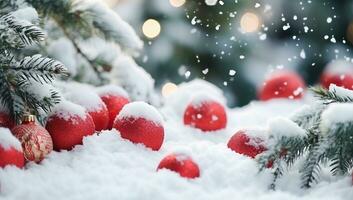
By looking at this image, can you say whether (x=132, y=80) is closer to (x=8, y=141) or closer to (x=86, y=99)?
(x=86, y=99)

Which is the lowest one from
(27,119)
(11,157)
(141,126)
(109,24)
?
(11,157)

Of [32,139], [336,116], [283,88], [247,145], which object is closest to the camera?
[336,116]

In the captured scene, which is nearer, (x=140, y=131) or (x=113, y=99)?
(x=140, y=131)

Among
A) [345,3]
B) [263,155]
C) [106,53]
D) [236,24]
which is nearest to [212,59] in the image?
[236,24]

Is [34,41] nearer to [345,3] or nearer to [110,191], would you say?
[110,191]

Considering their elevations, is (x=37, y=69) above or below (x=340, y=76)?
below

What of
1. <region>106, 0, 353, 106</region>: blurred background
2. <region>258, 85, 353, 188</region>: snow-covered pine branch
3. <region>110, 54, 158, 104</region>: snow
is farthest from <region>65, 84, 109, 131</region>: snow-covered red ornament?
<region>106, 0, 353, 106</region>: blurred background

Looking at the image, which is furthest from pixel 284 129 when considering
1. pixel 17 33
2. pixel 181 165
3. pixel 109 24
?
pixel 109 24
